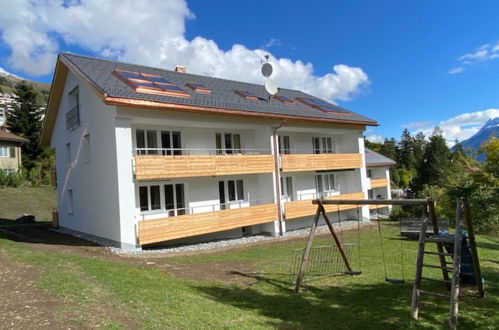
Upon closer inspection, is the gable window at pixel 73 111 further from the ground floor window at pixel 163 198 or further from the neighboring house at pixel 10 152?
the neighboring house at pixel 10 152

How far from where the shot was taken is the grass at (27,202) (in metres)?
29.6

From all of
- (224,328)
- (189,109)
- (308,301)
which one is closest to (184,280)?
(308,301)

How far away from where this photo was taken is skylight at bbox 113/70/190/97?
16297 millimetres

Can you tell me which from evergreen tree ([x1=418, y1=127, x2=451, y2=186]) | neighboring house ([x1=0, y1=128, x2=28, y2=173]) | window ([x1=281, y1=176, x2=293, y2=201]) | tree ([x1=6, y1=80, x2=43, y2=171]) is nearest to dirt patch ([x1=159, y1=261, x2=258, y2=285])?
window ([x1=281, y1=176, x2=293, y2=201])

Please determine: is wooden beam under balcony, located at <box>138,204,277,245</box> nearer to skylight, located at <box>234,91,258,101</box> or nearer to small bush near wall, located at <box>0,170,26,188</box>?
skylight, located at <box>234,91,258,101</box>

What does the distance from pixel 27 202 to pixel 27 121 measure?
55.8 feet

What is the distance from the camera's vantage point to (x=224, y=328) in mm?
5941

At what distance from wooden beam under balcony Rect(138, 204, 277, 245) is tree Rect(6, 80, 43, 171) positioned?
34.2 metres

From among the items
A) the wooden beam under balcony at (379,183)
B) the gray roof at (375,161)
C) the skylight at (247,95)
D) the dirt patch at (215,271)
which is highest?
the skylight at (247,95)

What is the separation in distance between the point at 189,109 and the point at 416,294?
12.1 meters

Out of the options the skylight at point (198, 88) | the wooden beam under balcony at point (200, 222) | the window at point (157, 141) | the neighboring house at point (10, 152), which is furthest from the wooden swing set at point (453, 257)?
the neighboring house at point (10, 152)

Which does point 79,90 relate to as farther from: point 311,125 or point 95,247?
point 311,125

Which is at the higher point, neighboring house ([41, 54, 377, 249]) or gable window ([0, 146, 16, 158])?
gable window ([0, 146, 16, 158])

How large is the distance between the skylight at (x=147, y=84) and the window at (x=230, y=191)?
497 cm
